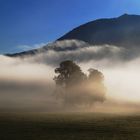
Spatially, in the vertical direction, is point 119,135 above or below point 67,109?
below

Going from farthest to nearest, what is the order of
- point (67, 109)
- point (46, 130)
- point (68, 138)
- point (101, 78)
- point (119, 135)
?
1. point (101, 78)
2. point (67, 109)
3. point (46, 130)
4. point (119, 135)
5. point (68, 138)

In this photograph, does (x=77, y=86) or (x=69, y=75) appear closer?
(x=77, y=86)

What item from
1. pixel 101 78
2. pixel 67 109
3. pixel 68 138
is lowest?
pixel 68 138

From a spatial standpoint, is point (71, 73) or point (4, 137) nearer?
point (4, 137)

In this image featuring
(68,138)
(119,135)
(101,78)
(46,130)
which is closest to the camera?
(68,138)

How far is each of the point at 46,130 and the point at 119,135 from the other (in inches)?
430

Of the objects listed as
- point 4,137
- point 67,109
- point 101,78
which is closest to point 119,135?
point 4,137

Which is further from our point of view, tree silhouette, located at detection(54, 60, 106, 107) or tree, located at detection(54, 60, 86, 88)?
tree, located at detection(54, 60, 86, 88)

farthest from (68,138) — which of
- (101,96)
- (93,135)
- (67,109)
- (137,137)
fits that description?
(101,96)

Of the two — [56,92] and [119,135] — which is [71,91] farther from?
[119,135]

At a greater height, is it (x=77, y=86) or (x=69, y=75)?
(x=69, y=75)

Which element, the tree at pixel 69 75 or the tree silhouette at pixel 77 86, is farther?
the tree at pixel 69 75

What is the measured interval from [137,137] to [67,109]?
8253cm

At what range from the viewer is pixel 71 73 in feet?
449
